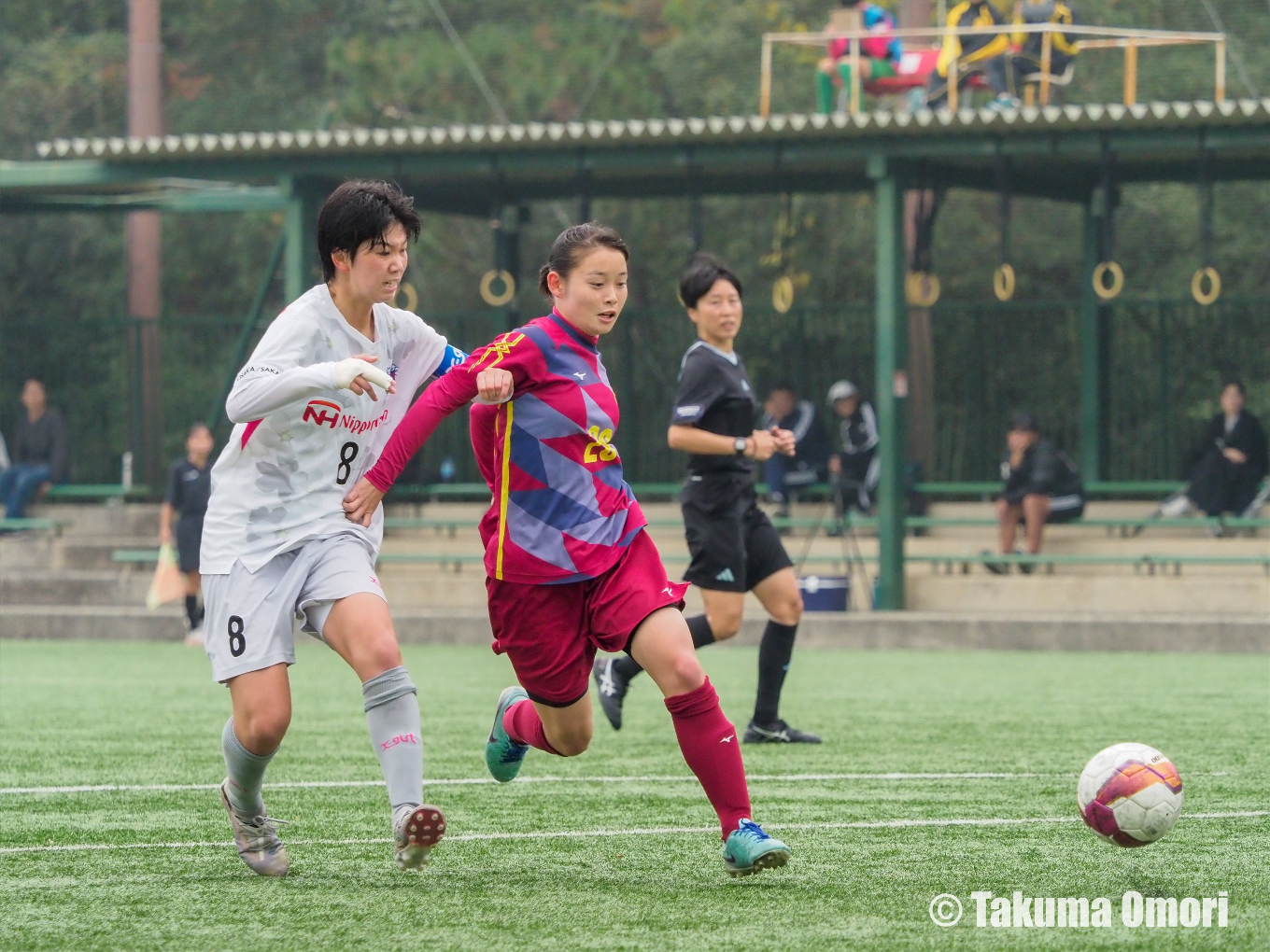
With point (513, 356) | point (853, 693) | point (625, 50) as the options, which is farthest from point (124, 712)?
point (625, 50)

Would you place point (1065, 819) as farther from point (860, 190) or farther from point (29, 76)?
point (29, 76)

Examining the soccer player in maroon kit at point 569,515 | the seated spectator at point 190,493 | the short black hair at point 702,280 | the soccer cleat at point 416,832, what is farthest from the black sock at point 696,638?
the seated spectator at point 190,493

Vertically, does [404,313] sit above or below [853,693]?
above

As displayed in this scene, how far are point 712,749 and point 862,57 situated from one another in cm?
1363

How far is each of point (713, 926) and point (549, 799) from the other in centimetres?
225

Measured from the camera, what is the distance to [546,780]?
722cm

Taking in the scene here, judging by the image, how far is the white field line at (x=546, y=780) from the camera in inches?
277

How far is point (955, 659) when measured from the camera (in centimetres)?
1372

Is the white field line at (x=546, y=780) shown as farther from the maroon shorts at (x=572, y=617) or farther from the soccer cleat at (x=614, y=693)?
the maroon shorts at (x=572, y=617)

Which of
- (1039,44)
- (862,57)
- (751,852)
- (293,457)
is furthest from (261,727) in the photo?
(1039,44)

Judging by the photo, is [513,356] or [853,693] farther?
[853,693]

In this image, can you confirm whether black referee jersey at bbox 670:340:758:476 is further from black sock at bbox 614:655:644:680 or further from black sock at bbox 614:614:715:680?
black sock at bbox 614:655:644:680

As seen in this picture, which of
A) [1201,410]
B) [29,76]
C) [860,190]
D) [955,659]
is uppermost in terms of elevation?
[29,76]

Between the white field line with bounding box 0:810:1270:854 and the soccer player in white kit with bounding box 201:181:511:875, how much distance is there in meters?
0.52
